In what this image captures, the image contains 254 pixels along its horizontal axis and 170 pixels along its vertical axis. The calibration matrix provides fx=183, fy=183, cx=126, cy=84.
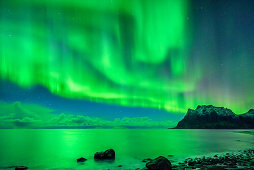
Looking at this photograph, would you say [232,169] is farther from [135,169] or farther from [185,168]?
[135,169]

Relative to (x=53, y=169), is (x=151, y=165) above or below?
above

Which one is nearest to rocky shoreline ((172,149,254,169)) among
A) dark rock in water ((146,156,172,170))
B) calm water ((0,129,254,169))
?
dark rock in water ((146,156,172,170))

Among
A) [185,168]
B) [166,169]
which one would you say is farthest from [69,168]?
[185,168]

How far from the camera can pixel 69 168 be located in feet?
97.3

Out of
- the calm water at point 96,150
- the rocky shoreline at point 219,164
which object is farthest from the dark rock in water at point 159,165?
the calm water at point 96,150

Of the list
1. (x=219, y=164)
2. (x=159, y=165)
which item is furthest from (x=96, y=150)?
(x=219, y=164)

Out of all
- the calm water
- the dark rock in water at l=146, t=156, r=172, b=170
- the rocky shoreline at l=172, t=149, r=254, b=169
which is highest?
the dark rock in water at l=146, t=156, r=172, b=170

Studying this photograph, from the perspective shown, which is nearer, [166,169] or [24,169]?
[166,169]

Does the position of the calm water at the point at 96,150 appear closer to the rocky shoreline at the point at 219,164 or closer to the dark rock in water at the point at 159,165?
the dark rock in water at the point at 159,165

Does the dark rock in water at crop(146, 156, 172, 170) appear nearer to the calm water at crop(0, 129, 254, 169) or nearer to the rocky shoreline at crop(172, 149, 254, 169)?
the rocky shoreline at crop(172, 149, 254, 169)

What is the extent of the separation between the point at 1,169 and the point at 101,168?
16908mm

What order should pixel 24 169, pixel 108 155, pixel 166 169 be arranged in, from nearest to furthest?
pixel 166 169 < pixel 24 169 < pixel 108 155

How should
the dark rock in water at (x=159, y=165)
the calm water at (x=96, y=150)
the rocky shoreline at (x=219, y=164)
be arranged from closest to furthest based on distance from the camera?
the dark rock in water at (x=159, y=165)
the rocky shoreline at (x=219, y=164)
the calm water at (x=96, y=150)

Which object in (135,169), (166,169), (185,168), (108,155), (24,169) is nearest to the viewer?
(166,169)
